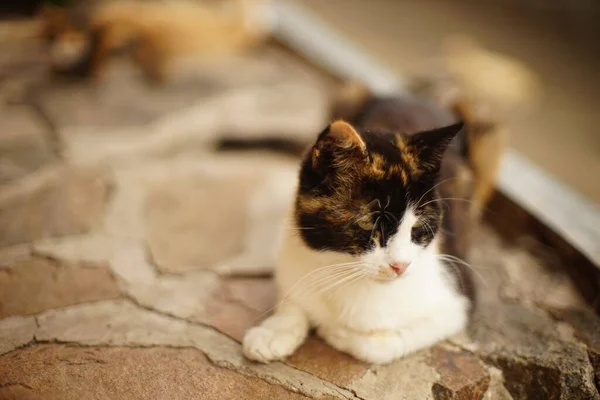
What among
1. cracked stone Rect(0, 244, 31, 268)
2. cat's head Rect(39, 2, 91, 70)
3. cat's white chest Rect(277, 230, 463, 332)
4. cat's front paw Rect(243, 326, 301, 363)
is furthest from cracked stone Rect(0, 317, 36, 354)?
cat's head Rect(39, 2, 91, 70)

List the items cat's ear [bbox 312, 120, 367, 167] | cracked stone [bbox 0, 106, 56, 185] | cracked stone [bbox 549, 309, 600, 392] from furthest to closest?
1. cracked stone [bbox 0, 106, 56, 185]
2. cracked stone [bbox 549, 309, 600, 392]
3. cat's ear [bbox 312, 120, 367, 167]

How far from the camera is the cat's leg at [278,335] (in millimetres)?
1654

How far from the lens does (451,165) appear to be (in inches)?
86.5

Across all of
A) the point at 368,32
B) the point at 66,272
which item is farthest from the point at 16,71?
the point at 368,32

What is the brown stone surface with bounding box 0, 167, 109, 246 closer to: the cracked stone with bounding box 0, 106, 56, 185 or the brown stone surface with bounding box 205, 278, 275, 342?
the cracked stone with bounding box 0, 106, 56, 185

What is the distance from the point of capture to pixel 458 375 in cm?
170

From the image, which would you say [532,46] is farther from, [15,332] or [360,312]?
[15,332]

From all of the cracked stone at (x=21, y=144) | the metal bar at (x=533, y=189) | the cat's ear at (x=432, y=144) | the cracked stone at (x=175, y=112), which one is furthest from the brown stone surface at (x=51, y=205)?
the metal bar at (x=533, y=189)

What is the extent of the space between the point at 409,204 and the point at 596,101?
3.25 m

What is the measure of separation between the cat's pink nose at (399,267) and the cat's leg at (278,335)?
1.52 ft

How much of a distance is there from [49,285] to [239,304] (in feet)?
2.64

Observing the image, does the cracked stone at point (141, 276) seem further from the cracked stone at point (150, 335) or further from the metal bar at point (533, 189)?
the metal bar at point (533, 189)

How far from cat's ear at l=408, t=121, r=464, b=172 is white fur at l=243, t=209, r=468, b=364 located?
305 mm

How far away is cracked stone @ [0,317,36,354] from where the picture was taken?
65.7 inches
